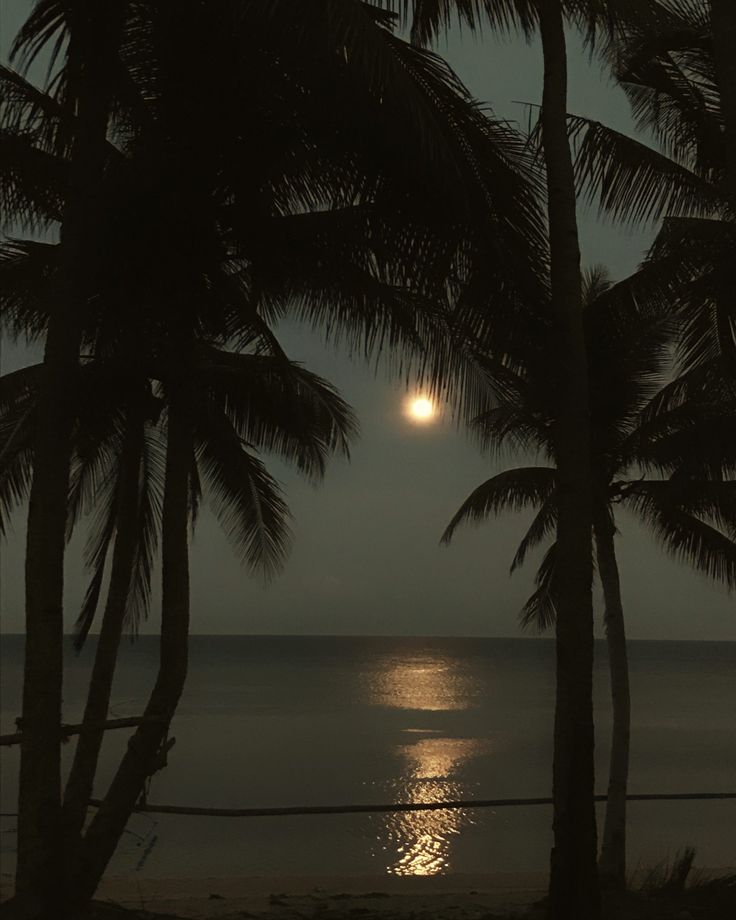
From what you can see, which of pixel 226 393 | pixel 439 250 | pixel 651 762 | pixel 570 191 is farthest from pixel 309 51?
pixel 651 762

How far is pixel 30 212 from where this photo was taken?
7496 mm

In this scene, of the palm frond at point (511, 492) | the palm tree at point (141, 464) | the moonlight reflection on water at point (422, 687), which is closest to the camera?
the palm tree at point (141, 464)

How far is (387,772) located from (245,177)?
112ft

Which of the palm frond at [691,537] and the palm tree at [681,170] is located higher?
the palm tree at [681,170]

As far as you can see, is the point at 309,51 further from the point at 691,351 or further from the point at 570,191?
the point at 691,351

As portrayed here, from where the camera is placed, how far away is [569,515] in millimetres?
7156

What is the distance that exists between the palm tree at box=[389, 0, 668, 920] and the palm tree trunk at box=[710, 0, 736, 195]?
0.84m

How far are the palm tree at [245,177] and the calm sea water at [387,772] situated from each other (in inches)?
582

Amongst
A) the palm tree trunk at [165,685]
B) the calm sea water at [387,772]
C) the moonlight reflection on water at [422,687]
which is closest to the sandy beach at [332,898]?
the palm tree trunk at [165,685]

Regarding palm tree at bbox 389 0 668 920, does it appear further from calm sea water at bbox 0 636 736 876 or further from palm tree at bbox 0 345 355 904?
calm sea water at bbox 0 636 736 876

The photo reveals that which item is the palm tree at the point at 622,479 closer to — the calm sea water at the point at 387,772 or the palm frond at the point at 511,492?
the palm frond at the point at 511,492

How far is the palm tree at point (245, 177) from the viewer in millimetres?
6227

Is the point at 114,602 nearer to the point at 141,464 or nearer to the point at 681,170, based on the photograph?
the point at 141,464

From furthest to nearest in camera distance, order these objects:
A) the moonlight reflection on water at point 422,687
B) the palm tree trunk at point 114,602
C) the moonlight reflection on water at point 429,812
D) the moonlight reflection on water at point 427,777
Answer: the moonlight reflection on water at point 422,687, the moonlight reflection on water at point 427,777, the moonlight reflection on water at point 429,812, the palm tree trunk at point 114,602
